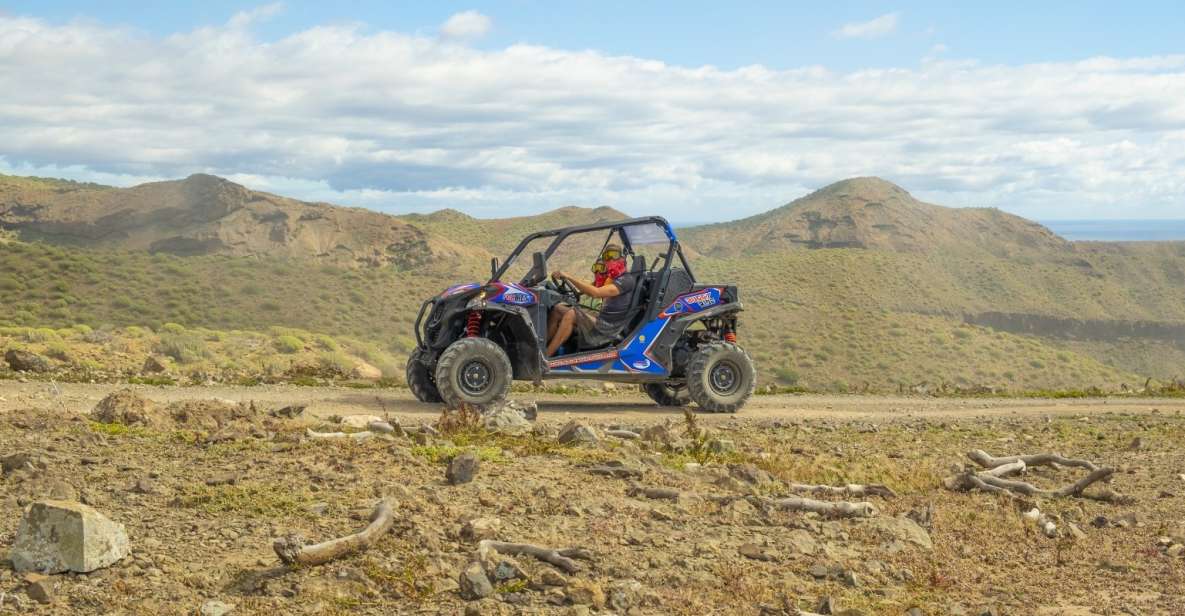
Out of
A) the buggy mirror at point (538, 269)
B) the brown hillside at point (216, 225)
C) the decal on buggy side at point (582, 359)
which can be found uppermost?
the brown hillside at point (216, 225)

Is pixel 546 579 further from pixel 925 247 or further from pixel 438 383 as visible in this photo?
pixel 925 247

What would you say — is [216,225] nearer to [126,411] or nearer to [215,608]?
[126,411]

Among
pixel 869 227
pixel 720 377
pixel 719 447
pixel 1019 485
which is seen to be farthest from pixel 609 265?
pixel 869 227

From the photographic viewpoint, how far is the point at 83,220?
5681 centimetres

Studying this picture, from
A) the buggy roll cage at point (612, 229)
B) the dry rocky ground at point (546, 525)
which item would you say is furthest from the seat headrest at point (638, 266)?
the dry rocky ground at point (546, 525)

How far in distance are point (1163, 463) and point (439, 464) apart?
22.3 feet

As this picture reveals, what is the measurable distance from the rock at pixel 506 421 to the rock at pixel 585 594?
4.80 metres

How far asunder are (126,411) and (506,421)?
3.36 metres

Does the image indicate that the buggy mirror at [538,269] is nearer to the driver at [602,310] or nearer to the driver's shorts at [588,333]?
the driver at [602,310]

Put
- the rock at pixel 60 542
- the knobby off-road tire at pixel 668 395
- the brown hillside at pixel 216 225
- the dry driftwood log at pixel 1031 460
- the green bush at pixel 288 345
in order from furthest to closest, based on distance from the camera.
Result: the brown hillside at pixel 216 225 < the green bush at pixel 288 345 < the knobby off-road tire at pixel 668 395 < the dry driftwood log at pixel 1031 460 < the rock at pixel 60 542

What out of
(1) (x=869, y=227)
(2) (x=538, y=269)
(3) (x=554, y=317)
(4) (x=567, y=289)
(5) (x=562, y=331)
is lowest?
(5) (x=562, y=331)

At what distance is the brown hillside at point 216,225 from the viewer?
5328 centimetres

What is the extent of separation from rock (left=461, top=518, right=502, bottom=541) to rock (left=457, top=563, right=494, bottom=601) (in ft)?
2.04

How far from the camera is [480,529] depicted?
693 centimetres
